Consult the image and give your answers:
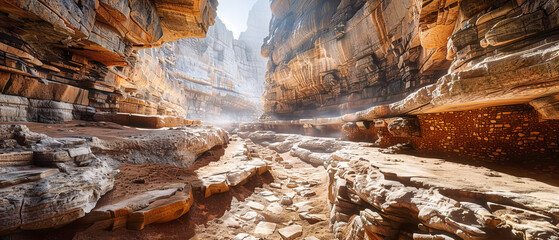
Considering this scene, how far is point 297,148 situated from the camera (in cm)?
889

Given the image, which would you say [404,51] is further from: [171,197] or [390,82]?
[171,197]

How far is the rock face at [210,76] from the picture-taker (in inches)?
719

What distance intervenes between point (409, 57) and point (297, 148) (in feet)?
21.8

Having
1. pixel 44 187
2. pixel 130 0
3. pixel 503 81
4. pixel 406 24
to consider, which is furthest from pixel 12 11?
pixel 406 24

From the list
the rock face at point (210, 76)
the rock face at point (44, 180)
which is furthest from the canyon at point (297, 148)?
the rock face at point (210, 76)

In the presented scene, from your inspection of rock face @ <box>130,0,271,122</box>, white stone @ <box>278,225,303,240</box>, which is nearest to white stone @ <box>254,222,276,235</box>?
white stone @ <box>278,225,303,240</box>

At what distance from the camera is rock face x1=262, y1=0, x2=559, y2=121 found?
6.92ft

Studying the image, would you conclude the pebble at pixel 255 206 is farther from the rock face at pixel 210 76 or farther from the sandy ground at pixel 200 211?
the rock face at pixel 210 76

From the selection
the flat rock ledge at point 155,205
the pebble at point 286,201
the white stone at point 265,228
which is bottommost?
the white stone at point 265,228

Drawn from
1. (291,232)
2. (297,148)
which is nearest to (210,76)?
(297,148)

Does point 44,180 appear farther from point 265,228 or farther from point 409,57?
point 409,57

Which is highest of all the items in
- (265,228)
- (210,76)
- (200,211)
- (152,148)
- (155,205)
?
(210,76)

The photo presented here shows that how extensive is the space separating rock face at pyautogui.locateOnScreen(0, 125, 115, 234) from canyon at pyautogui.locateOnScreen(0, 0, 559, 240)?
1cm

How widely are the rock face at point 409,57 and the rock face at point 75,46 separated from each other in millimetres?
7690
